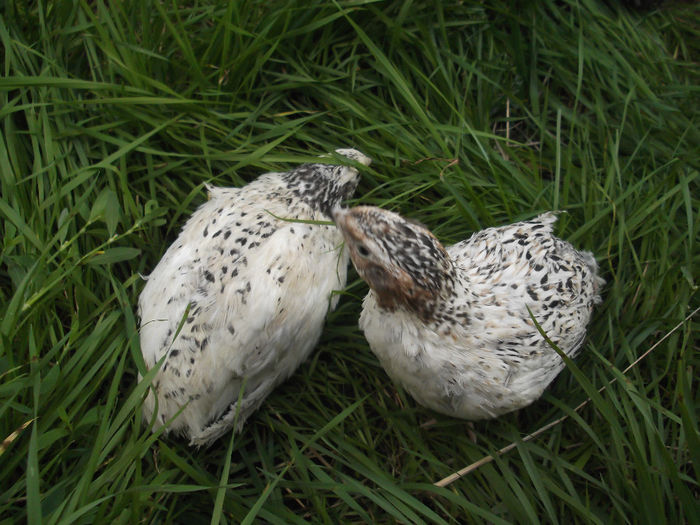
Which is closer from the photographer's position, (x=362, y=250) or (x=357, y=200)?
(x=362, y=250)

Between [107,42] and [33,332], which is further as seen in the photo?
[107,42]

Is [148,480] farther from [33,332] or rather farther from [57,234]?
[57,234]

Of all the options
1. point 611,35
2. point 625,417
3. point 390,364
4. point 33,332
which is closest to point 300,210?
point 390,364

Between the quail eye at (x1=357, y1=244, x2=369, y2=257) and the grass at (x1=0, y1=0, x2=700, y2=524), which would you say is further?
the grass at (x1=0, y1=0, x2=700, y2=524)

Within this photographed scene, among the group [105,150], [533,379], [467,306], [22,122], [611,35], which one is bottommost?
[533,379]
